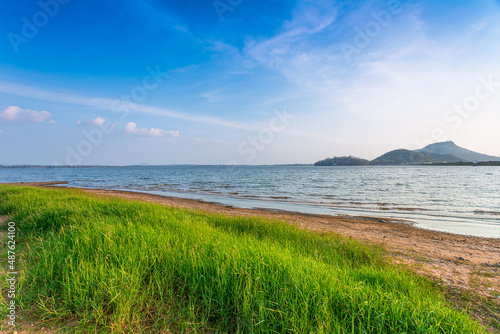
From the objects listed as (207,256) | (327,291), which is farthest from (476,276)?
(207,256)

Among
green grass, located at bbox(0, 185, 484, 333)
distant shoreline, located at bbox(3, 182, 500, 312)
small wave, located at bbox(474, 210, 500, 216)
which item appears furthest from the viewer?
small wave, located at bbox(474, 210, 500, 216)

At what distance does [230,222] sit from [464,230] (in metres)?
13.4

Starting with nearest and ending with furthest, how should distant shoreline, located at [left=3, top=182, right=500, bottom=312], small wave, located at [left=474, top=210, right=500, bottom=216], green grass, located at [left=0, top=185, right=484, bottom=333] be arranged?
green grass, located at [left=0, top=185, right=484, bottom=333] < distant shoreline, located at [left=3, top=182, right=500, bottom=312] < small wave, located at [left=474, top=210, right=500, bottom=216]

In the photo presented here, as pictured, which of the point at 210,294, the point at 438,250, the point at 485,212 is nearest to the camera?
the point at 210,294

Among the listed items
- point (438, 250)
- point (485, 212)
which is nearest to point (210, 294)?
point (438, 250)

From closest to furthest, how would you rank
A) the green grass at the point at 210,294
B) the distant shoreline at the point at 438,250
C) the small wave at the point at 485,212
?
the green grass at the point at 210,294, the distant shoreline at the point at 438,250, the small wave at the point at 485,212

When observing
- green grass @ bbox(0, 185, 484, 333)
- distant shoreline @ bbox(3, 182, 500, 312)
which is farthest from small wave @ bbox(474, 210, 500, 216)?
green grass @ bbox(0, 185, 484, 333)

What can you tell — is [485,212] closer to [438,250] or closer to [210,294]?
[438,250]

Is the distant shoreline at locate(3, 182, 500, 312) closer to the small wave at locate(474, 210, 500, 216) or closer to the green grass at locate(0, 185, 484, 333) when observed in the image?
the green grass at locate(0, 185, 484, 333)

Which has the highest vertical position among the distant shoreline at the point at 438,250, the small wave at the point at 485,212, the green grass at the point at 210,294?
the green grass at the point at 210,294

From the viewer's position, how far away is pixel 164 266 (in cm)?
340

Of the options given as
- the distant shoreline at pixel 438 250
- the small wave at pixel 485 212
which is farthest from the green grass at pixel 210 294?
the small wave at pixel 485 212

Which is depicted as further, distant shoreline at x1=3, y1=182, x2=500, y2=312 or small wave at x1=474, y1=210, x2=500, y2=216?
small wave at x1=474, y1=210, x2=500, y2=216

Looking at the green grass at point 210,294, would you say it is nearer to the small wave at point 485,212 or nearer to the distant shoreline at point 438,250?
the distant shoreline at point 438,250
